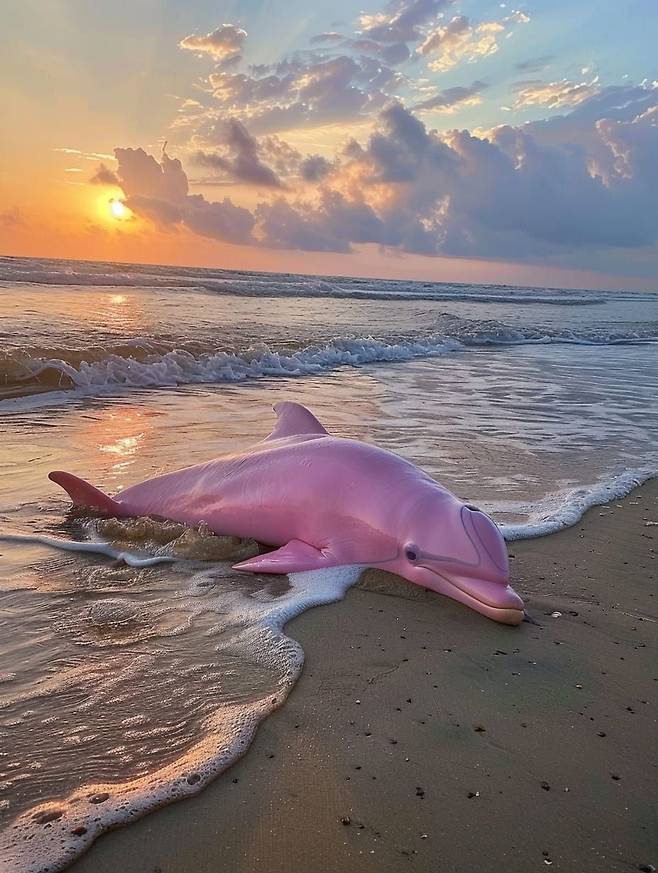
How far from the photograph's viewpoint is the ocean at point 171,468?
257 centimetres

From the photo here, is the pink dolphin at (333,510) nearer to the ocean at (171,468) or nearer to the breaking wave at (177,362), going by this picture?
the ocean at (171,468)

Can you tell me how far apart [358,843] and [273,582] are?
2206mm

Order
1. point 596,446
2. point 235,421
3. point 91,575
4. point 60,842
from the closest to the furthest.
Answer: point 60,842, point 91,575, point 596,446, point 235,421

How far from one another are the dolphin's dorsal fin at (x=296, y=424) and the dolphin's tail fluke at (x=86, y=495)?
128 cm

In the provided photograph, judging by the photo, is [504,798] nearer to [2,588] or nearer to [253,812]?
[253,812]

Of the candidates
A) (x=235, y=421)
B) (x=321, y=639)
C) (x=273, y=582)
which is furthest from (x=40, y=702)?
(x=235, y=421)

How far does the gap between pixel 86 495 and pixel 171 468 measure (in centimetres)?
120

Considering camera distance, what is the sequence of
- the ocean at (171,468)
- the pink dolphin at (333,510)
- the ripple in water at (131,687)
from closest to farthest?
the ripple in water at (131,687) < the ocean at (171,468) < the pink dolphin at (333,510)

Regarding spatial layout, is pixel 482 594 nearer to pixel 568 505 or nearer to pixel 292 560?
pixel 292 560

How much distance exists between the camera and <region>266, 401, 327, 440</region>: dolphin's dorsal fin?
18.3ft

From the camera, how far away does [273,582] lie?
169 inches

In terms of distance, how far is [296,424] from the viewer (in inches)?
221

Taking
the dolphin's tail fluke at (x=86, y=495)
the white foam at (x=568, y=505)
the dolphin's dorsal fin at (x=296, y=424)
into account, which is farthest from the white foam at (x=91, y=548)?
the white foam at (x=568, y=505)

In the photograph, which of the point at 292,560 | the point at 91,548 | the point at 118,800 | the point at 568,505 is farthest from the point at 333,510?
the point at 118,800
